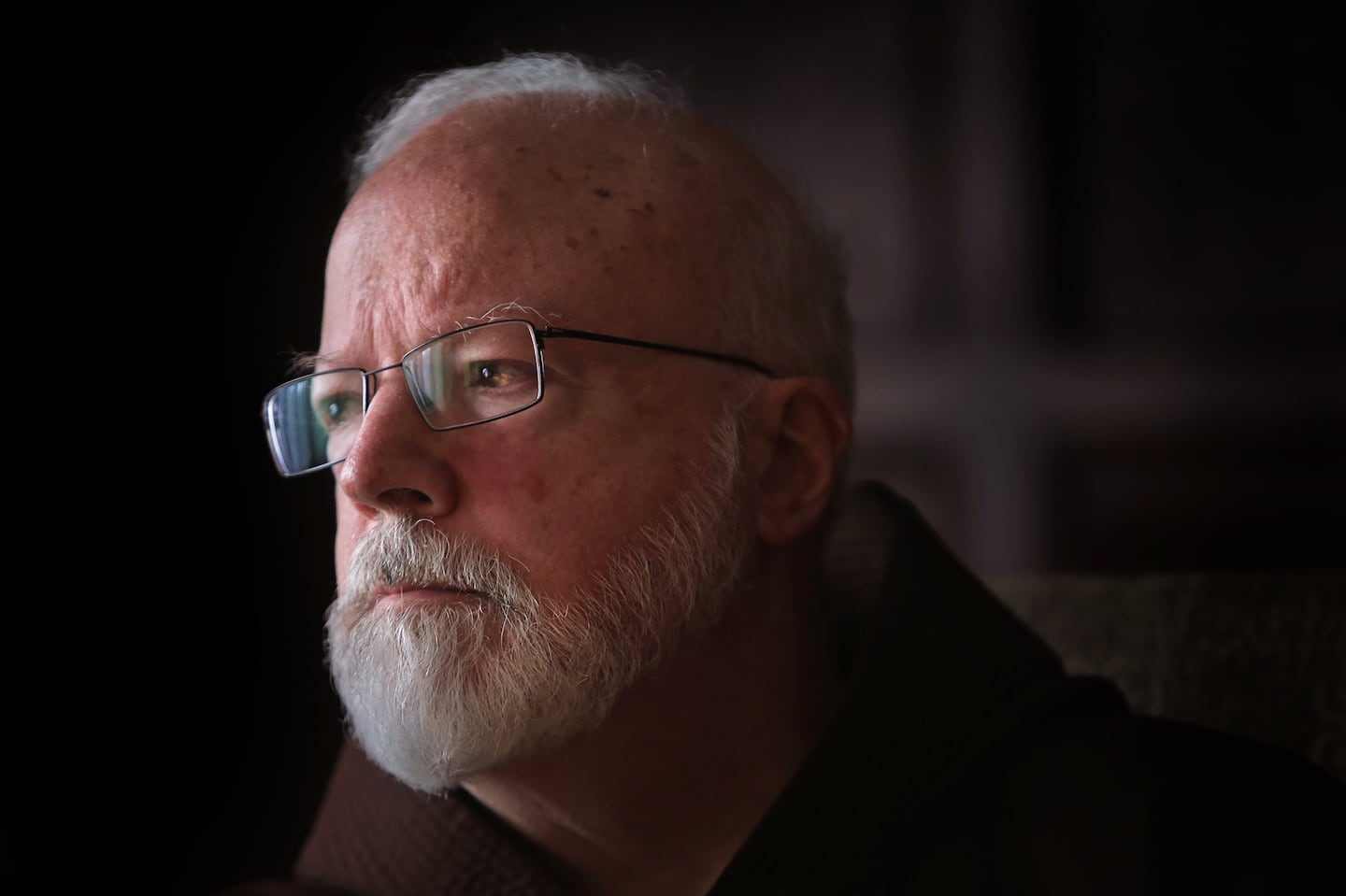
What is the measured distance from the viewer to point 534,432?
3.80 ft

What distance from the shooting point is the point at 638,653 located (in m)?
1.21

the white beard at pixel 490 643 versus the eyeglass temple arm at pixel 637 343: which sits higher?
the eyeglass temple arm at pixel 637 343

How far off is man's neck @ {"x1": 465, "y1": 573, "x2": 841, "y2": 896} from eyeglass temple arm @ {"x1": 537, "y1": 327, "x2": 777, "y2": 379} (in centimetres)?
28

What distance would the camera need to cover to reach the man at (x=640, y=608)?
1147 millimetres

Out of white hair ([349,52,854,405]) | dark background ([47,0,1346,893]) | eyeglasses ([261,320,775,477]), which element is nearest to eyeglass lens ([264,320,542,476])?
eyeglasses ([261,320,775,477])

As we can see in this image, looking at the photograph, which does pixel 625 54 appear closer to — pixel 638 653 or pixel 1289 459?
pixel 1289 459

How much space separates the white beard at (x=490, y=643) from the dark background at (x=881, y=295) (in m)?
0.72

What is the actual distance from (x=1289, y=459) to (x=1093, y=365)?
1.53 ft

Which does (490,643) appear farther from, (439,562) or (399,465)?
(399,465)

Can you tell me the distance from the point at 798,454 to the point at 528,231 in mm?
422

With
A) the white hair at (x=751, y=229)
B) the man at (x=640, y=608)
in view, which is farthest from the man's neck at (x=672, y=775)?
the white hair at (x=751, y=229)

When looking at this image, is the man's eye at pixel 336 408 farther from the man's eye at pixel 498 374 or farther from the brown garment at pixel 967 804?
the brown garment at pixel 967 804

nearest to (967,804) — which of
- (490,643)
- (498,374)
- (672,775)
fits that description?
(672,775)

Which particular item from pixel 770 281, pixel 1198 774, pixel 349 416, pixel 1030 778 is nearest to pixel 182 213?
pixel 349 416
